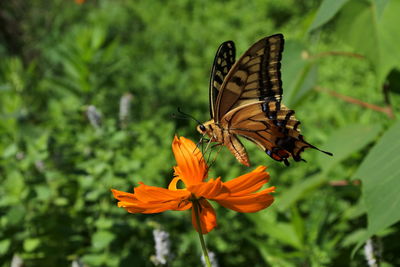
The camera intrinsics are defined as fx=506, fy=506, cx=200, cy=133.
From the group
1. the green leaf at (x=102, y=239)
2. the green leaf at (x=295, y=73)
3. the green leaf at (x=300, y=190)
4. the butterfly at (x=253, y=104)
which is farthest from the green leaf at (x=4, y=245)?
the green leaf at (x=295, y=73)

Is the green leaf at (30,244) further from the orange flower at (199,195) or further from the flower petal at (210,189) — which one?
the flower petal at (210,189)

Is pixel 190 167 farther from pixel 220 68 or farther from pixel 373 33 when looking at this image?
pixel 373 33

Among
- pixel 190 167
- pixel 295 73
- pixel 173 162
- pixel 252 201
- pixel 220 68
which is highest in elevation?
pixel 173 162

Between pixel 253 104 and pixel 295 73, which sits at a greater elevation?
pixel 295 73

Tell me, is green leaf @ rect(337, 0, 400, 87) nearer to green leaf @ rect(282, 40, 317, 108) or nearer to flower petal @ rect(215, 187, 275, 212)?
green leaf @ rect(282, 40, 317, 108)

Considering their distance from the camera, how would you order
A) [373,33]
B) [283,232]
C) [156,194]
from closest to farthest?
[156,194]
[373,33]
[283,232]

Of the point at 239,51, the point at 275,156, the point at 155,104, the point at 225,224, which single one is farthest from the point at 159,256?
the point at 239,51

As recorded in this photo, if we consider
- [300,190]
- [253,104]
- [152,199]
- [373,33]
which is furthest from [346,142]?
[152,199]
